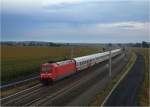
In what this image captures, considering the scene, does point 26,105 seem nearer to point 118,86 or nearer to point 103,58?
point 118,86

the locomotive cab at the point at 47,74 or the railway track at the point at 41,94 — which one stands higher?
the locomotive cab at the point at 47,74

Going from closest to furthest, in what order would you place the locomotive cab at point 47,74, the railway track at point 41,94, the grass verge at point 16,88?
the railway track at point 41,94, the grass verge at point 16,88, the locomotive cab at point 47,74

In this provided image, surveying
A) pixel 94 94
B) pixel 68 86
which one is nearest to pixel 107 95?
pixel 94 94

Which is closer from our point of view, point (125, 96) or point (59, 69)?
point (125, 96)

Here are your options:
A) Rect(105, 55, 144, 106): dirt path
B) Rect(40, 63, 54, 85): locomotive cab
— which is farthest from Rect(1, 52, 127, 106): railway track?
Rect(105, 55, 144, 106): dirt path

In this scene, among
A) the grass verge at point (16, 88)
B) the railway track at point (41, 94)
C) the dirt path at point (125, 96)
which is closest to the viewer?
the dirt path at point (125, 96)

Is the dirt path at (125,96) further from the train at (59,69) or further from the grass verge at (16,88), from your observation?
the grass verge at (16,88)

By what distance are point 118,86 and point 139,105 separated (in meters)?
11.9

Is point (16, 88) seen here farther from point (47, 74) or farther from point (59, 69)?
point (59, 69)

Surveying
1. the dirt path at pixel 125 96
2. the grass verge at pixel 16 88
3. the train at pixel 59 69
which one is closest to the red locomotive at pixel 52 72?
the train at pixel 59 69

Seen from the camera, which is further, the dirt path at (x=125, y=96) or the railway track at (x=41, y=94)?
the railway track at (x=41, y=94)

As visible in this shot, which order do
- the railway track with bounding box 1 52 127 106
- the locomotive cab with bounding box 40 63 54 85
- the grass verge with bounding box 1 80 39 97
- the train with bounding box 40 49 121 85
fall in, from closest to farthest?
1. the railway track with bounding box 1 52 127 106
2. the grass verge with bounding box 1 80 39 97
3. the locomotive cab with bounding box 40 63 54 85
4. the train with bounding box 40 49 121 85

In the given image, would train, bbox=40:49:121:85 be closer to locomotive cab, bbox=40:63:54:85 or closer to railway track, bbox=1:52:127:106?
locomotive cab, bbox=40:63:54:85

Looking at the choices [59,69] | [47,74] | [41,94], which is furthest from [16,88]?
[59,69]
